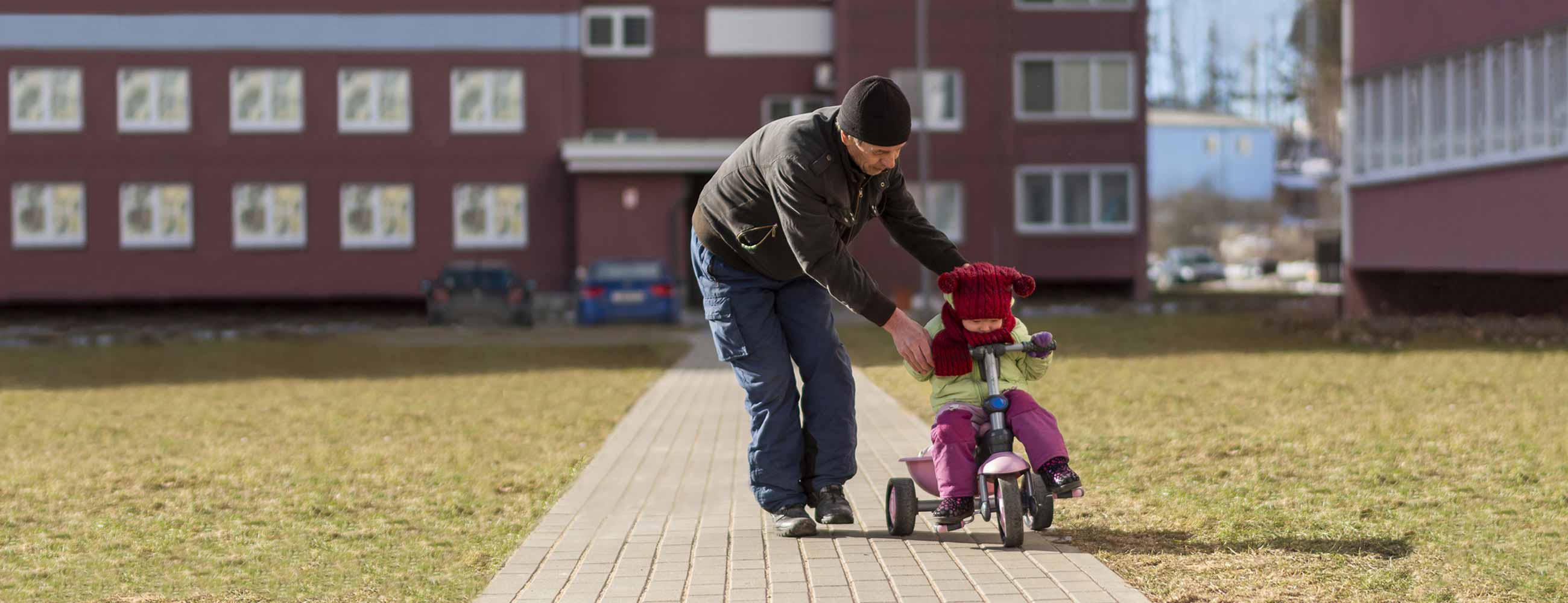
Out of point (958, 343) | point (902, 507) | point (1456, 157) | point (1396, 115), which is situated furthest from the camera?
point (1396, 115)

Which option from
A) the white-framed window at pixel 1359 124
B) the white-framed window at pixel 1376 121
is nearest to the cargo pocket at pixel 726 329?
the white-framed window at pixel 1376 121

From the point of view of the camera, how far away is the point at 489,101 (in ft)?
117

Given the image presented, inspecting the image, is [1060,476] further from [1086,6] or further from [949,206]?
[1086,6]

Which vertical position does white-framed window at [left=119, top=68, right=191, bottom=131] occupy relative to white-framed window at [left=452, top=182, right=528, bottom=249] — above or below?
above

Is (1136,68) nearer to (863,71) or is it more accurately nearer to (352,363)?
(863,71)

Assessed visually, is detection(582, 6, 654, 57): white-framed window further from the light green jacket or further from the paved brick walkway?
the light green jacket

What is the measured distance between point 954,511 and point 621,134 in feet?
105

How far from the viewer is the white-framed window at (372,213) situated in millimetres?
35531

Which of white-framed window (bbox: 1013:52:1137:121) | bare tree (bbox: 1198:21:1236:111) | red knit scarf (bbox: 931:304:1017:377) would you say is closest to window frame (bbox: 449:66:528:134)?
white-framed window (bbox: 1013:52:1137:121)

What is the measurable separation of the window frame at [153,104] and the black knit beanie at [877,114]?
108 ft

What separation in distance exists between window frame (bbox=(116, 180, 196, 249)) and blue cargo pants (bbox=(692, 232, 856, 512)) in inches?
1249

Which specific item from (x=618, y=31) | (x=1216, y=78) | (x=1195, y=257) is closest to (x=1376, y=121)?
(x=618, y=31)

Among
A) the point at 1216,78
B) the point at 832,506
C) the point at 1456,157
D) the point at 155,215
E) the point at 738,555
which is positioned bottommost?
the point at 738,555

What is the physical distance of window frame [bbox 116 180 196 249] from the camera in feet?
116
